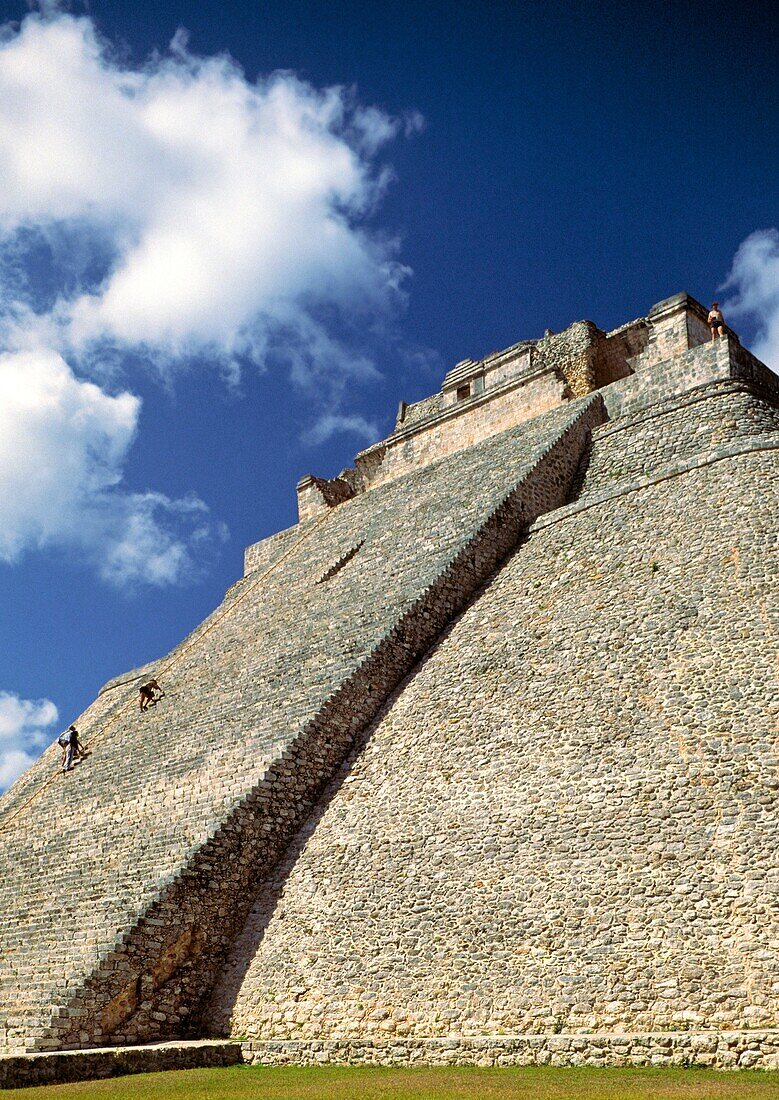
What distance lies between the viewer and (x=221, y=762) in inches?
476

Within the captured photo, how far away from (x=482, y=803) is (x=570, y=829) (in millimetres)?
1066

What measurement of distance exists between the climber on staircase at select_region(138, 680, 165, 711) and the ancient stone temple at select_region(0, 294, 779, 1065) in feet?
2.85

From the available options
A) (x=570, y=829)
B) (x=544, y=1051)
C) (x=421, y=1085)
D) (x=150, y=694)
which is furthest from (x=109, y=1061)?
(x=150, y=694)

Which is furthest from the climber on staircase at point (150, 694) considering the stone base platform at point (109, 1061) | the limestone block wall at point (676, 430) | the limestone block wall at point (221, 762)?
the stone base platform at point (109, 1061)

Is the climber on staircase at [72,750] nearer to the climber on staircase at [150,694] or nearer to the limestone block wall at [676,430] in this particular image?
the climber on staircase at [150,694]

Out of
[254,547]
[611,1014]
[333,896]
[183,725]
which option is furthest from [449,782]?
[254,547]

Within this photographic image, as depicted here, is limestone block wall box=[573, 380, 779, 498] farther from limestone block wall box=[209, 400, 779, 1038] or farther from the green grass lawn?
the green grass lawn

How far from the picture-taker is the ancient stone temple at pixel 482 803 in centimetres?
802

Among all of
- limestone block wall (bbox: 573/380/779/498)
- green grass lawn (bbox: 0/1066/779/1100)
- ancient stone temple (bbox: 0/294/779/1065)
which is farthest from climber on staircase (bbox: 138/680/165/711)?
green grass lawn (bbox: 0/1066/779/1100)

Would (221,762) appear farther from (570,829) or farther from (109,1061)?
(570,829)

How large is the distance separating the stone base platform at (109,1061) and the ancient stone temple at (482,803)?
0.45m

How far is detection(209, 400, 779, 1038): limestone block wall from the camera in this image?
7816mm

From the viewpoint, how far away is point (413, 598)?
13219 millimetres

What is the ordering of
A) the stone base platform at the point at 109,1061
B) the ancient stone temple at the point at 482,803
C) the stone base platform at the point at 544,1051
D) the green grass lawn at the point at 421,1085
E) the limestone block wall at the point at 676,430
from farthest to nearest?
1. the limestone block wall at the point at 676,430
2. the stone base platform at the point at 109,1061
3. the ancient stone temple at the point at 482,803
4. the stone base platform at the point at 544,1051
5. the green grass lawn at the point at 421,1085
